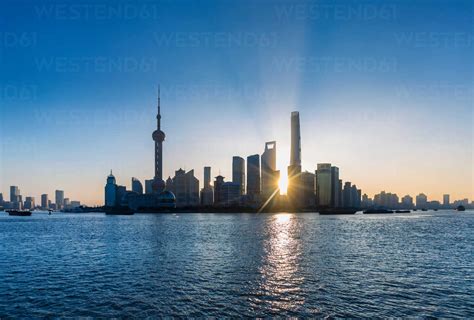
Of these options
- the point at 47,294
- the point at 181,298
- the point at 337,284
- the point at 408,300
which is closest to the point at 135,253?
the point at 47,294

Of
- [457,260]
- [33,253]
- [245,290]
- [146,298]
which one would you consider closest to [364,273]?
[245,290]

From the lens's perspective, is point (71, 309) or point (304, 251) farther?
point (304, 251)

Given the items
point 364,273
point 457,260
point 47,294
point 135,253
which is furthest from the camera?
point 135,253

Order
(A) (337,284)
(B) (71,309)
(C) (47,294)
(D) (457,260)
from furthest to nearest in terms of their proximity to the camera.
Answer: (D) (457,260) < (A) (337,284) < (C) (47,294) < (B) (71,309)

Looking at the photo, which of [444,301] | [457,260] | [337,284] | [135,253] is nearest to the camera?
[444,301]

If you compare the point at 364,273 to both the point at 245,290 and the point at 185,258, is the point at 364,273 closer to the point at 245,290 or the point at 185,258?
the point at 245,290

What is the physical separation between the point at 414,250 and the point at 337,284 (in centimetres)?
4111

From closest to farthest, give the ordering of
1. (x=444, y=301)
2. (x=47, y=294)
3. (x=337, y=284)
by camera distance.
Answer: (x=444, y=301) < (x=47, y=294) < (x=337, y=284)

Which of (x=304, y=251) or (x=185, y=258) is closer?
(x=185, y=258)

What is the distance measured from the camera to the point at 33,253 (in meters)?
68.4

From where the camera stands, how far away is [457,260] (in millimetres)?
58469

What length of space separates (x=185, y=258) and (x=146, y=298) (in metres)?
25.6

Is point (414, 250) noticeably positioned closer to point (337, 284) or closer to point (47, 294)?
point (337, 284)

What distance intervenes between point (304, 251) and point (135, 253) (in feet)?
118
